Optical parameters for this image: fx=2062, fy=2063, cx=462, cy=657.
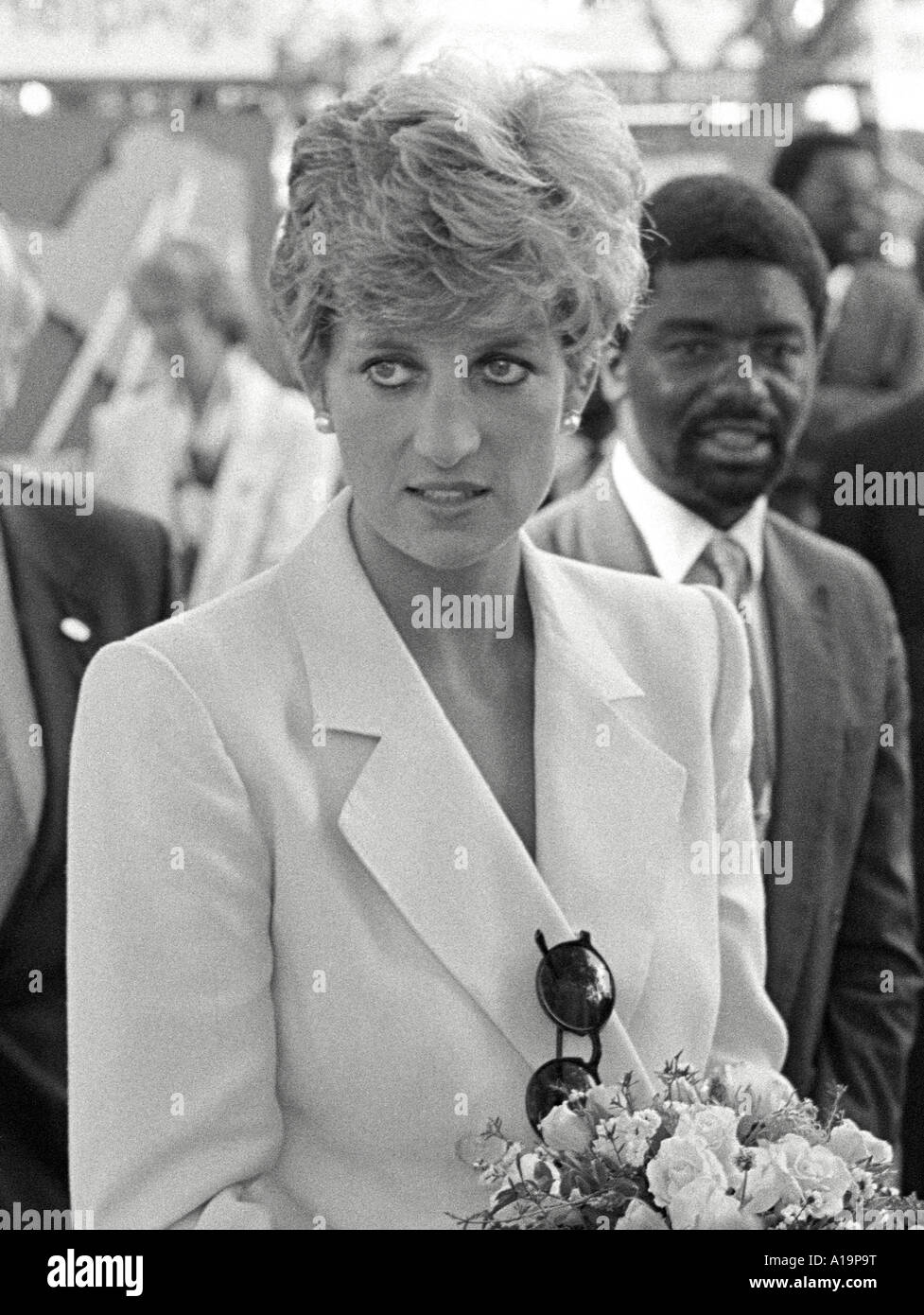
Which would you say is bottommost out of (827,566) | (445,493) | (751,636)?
(445,493)

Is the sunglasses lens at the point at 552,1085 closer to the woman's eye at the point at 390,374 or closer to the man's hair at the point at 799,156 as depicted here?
the woman's eye at the point at 390,374

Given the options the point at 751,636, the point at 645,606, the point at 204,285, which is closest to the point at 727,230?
the point at 751,636

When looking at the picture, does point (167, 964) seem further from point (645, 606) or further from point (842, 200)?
point (842, 200)

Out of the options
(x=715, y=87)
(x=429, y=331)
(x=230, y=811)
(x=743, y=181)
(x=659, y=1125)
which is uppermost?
(x=715, y=87)

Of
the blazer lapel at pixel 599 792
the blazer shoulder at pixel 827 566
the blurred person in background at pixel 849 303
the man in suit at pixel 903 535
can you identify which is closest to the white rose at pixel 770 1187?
the blazer lapel at pixel 599 792

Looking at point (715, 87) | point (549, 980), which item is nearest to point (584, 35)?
point (715, 87)

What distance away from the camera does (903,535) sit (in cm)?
289

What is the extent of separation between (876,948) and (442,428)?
117 cm

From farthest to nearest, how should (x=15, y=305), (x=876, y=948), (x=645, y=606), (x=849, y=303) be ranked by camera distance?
1. (x=849, y=303)
2. (x=15, y=305)
3. (x=876, y=948)
4. (x=645, y=606)
